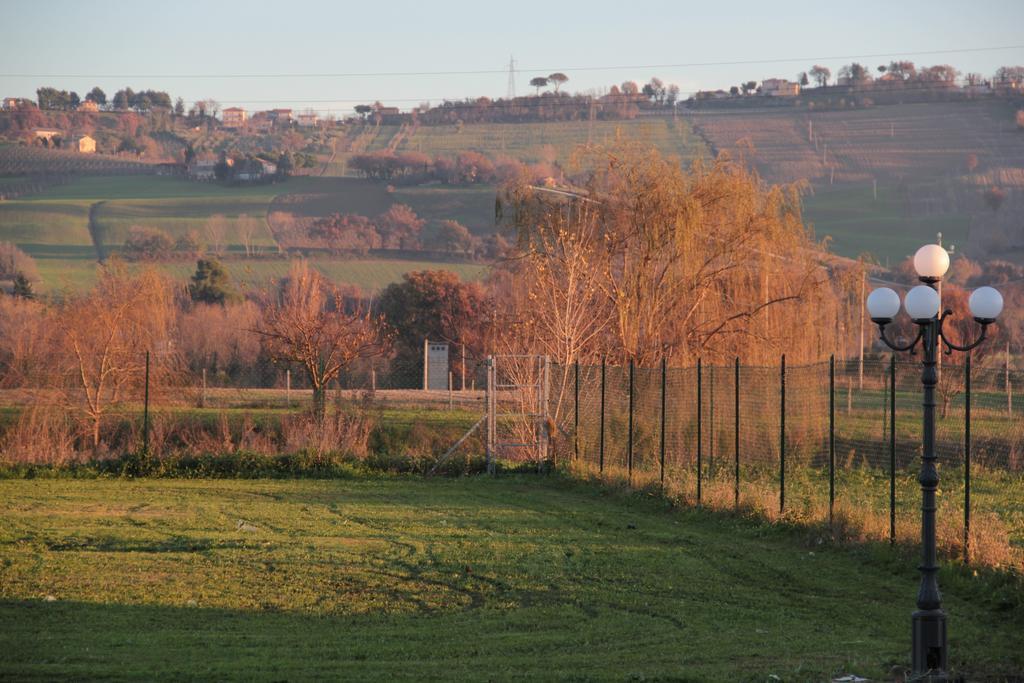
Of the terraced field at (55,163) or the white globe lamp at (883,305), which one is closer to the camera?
the white globe lamp at (883,305)

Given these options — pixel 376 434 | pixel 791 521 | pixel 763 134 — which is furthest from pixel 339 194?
pixel 791 521

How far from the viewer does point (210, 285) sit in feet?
191

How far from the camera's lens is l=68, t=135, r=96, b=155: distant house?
12993 cm

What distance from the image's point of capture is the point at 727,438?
25062 mm

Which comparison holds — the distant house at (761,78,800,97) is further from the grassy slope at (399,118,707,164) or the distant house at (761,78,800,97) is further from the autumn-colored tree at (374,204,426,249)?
the autumn-colored tree at (374,204,426,249)

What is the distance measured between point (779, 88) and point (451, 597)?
14590 cm

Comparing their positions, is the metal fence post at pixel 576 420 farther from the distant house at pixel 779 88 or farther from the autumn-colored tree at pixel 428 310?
the distant house at pixel 779 88

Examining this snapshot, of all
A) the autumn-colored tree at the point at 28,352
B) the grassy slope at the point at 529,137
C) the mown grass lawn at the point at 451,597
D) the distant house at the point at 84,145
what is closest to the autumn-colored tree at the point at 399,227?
the grassy slope at the point at 529,137

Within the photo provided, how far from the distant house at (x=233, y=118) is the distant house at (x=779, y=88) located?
243ft

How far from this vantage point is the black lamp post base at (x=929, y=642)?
8.91 m

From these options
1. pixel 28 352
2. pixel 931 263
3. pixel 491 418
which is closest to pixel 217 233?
pixel 28 352

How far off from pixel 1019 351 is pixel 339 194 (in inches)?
2702

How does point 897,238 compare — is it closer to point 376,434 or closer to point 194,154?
point 376,434

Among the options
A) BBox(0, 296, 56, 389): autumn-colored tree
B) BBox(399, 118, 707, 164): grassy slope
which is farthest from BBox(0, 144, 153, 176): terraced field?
BBox(0, 296, 56, 389): autumn-colored tree
